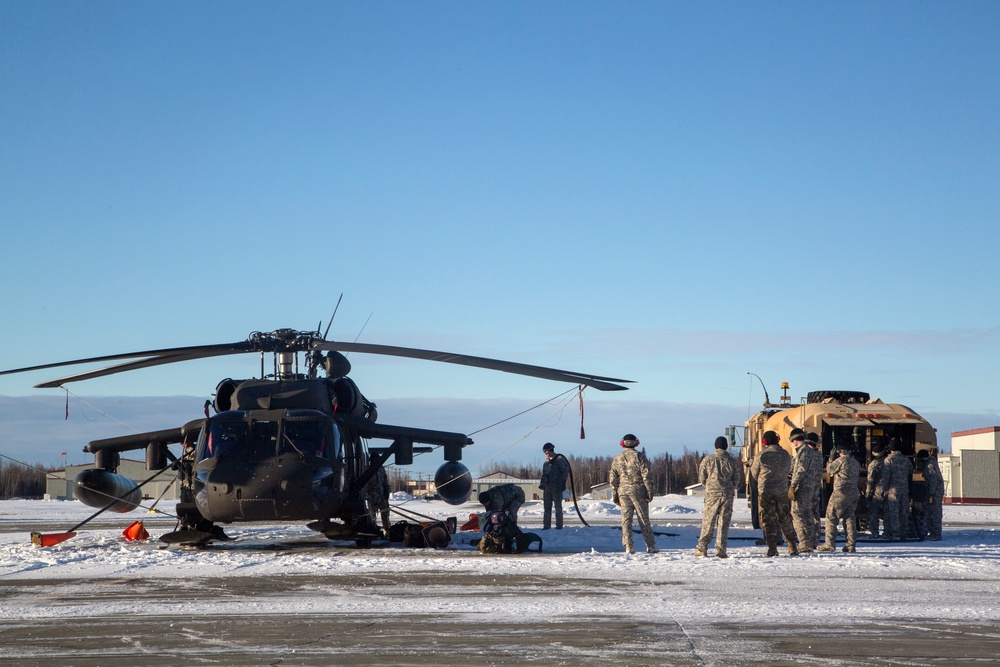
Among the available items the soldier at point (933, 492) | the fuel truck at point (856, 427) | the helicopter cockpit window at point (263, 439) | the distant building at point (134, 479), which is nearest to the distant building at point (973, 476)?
the fuel truck at point (856, 427)

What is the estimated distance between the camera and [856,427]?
1939 cm

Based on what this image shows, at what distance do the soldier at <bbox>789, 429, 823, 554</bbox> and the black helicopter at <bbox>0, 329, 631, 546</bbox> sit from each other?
297 cm

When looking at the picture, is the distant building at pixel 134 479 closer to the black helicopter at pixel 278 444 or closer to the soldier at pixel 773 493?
the black helicopter at pixel 278 444

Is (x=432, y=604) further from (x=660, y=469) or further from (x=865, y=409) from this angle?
(x=660, y=469)

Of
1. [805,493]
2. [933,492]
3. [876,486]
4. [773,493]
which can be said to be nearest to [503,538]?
[773,493]

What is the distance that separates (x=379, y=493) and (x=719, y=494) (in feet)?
23.7

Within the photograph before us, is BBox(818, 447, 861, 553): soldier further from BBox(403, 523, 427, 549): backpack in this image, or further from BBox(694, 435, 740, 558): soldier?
BBox(403, 523, 427, 549): backpack

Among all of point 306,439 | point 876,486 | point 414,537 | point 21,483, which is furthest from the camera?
point 21,483

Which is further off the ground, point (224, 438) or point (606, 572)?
point (224, 438)

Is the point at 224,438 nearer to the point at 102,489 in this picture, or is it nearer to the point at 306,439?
the point at 306,439

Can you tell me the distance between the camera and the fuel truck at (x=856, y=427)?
18453 millimetres

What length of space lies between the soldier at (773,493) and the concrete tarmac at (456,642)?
604 centimetres

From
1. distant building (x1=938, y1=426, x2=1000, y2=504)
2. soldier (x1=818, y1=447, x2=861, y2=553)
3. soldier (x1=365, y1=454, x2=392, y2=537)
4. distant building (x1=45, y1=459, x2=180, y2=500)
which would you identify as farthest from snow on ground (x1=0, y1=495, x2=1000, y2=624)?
distant building (x1=45, y1=459, x2=180, y2=500)

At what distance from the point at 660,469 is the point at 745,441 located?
5372 cm
